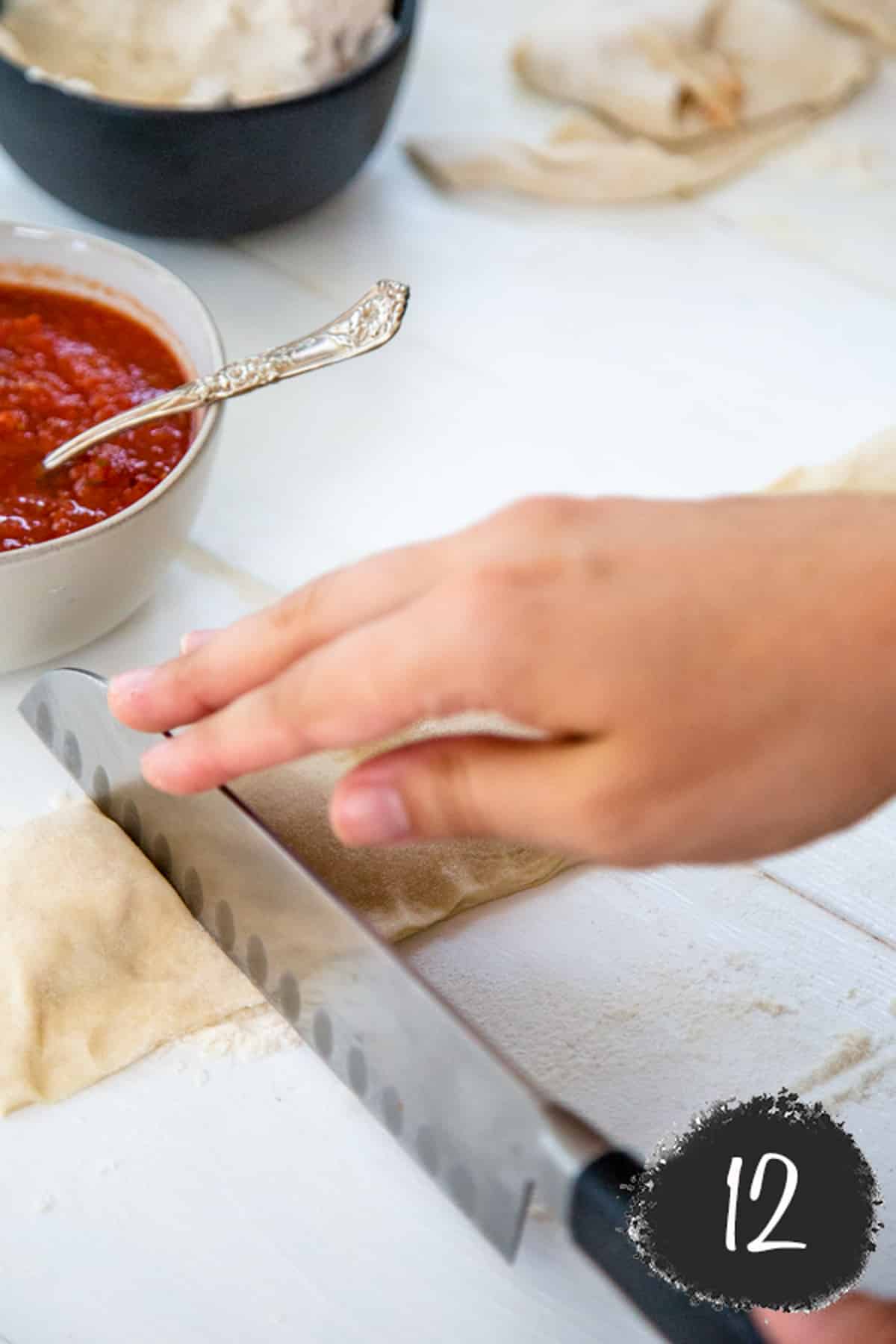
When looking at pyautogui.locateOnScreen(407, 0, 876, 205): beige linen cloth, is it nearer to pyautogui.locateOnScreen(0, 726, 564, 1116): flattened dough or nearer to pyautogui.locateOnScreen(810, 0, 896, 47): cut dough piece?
pyautogui.locateOnScreen(810, 0, 896, 47): cut dough piece

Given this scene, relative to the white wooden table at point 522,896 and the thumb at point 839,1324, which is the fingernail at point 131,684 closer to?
the white wooden table at point 522,896

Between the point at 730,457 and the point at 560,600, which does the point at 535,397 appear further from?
the point at 560,600

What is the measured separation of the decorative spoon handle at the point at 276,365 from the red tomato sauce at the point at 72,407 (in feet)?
0.07

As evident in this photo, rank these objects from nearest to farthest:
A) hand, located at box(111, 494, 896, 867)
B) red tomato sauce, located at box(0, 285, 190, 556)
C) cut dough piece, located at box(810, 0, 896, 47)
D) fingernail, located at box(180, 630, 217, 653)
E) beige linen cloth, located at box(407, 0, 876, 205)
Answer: hand, located at box(111, 494, 896, 867) < fingernail, located at box(180, 630, 217, 653) < red tomato sauce, located at box(0, 285, 190, 556) < beige linen cloth, located at box(407, 0, 876, 205) < cut dough piece, located at box(810, 0, 896, 47)

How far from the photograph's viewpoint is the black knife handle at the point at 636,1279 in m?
0.77

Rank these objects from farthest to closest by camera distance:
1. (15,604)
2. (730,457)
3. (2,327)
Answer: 1. (730,457)
2. (2,327)
3. (15,604)

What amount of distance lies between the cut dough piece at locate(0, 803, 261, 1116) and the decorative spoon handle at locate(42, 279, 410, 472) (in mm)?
337

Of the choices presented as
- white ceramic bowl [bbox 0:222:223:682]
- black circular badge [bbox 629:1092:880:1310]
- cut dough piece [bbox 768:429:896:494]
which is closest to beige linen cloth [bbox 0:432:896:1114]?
white ceramic bowl [bbox 0:222:223:682]

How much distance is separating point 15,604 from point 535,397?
25.5 inches

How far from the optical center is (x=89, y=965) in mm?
998

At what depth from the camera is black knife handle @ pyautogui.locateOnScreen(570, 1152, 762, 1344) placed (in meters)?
0.77

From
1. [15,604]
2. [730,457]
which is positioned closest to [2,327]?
[15,604]

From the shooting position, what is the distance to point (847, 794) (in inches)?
28.7

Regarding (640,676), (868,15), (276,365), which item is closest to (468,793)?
(640,676)
